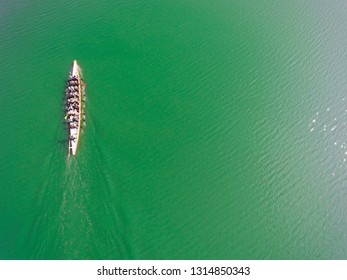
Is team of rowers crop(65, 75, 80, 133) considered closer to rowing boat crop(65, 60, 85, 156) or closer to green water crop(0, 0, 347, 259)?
rowing boat crop(65, 60, 85, 156)

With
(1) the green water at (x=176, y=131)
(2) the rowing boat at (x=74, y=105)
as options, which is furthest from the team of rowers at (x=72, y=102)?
(1) the green water at (x=176, y=131)

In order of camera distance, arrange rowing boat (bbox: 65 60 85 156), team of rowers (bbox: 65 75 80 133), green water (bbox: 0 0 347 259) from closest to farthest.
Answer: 1. green water (bbox: 0 0 347 259)
2. rowing boat (bbox: 65 60 85 156)
3. team of rowers (bbox: 65 75 80 133)

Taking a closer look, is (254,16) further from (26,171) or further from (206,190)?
(26,171)

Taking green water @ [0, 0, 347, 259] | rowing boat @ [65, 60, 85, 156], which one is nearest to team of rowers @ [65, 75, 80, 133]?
rowing boat @ [65, 60, 85, 156]

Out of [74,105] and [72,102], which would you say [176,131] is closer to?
[74,105]

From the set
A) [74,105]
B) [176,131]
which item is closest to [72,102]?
[74,105]

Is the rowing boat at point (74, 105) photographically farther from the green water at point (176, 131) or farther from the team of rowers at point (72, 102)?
the green water at point (176, 131)

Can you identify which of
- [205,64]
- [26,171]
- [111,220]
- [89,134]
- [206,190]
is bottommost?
[111,220]

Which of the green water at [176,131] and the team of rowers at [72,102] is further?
the team of rowers at [72,102]

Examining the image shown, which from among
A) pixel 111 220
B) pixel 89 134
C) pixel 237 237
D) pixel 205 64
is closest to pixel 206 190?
pixel 237 237
